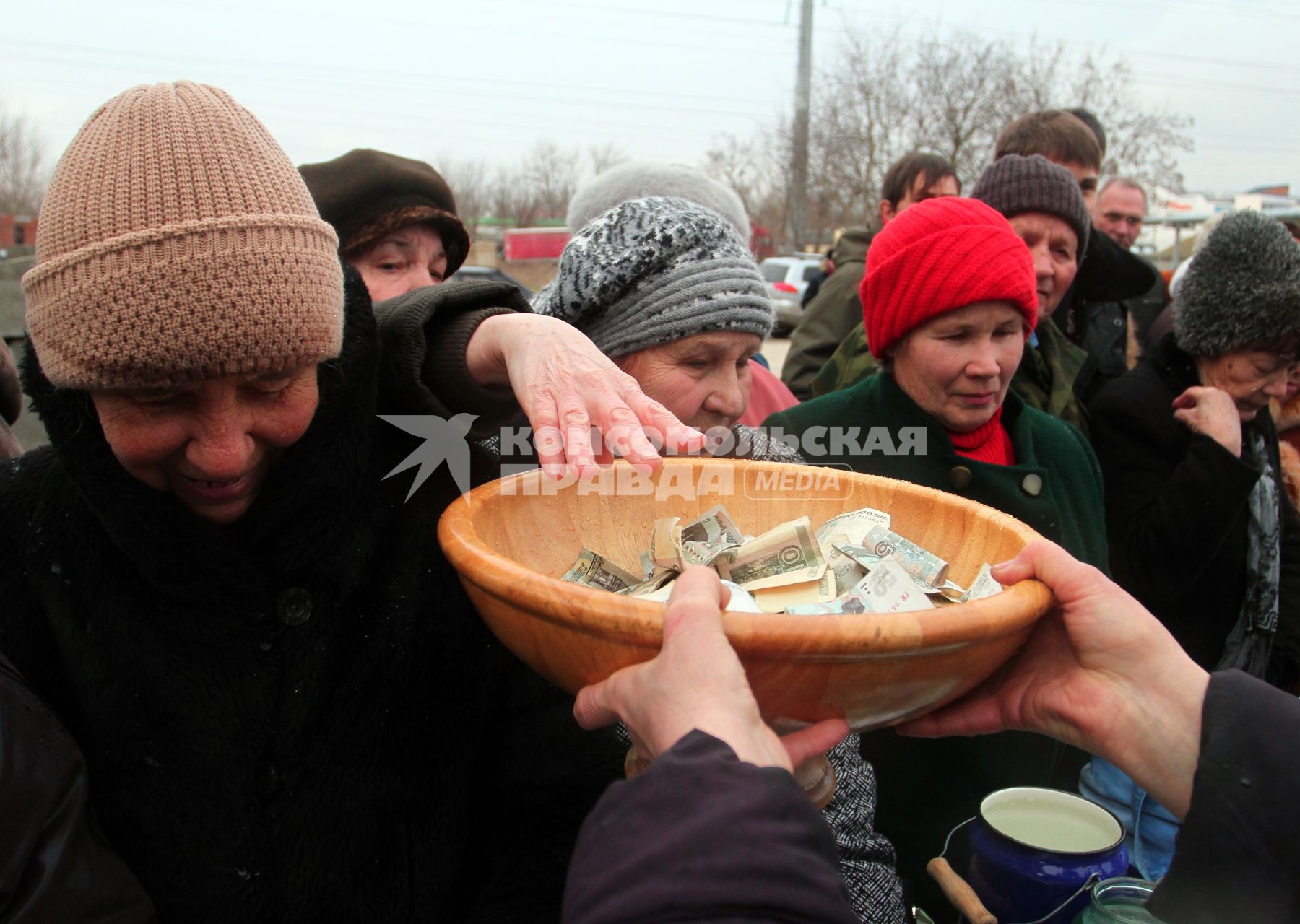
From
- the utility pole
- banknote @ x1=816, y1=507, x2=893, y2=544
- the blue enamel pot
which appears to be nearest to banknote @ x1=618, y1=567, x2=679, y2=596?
banknote @ x1=816, y1=507, x2=893, y2=544

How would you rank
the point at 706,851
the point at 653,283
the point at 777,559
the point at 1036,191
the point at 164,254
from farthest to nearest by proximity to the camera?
the point at 1036,191
the point at 653,283
the point at 777,559
the point at 164,254
the point at 706,851

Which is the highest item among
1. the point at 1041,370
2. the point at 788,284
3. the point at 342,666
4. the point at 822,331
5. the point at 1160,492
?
the point at 342,666

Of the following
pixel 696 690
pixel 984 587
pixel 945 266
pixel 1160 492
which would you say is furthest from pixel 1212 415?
pixel 696 690

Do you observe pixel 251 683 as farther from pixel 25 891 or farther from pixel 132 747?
pixel 25 891

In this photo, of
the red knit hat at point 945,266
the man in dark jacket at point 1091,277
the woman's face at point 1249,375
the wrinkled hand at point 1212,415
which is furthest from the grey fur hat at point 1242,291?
the red knit hat at point 945,266

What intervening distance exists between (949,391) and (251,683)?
6.29 feet

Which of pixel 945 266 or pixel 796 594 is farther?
pixel 945 266

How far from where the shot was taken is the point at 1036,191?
3045 millimetres

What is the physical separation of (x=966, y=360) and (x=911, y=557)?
119 cm

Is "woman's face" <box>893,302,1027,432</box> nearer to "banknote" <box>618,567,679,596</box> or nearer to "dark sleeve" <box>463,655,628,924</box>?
"banknote" <box>618,567,679,596</box>

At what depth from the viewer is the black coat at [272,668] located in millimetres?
1233

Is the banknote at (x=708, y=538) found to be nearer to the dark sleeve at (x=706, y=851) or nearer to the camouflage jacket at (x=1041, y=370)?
the dark sleeve at (x=706, y=851)

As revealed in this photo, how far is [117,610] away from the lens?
1240mm

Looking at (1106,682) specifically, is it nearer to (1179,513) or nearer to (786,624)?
(786,624)
